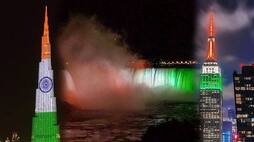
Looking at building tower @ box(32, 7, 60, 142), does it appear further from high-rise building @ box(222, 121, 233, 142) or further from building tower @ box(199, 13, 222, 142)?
high-rise building @ box(222, 121, 233, 142)

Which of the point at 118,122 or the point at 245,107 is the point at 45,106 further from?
the point at 245,107

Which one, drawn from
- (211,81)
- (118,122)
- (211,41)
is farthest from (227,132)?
(118,122)

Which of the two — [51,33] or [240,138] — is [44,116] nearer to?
[51,33]

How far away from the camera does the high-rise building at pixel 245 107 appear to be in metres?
11.6

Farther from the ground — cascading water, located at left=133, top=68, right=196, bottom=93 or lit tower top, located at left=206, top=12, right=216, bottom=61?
lit tower top, located at left=206, top=12, right=216, bottom=61

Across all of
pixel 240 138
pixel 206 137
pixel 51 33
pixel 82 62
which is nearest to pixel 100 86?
pixel 82 62

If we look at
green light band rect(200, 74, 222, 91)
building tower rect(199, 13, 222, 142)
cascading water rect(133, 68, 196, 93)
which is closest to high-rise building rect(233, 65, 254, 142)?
building tower rect(199, 13, 222, 142)

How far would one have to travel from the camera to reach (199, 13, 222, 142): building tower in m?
8.93

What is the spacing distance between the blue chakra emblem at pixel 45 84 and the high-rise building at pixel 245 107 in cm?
401

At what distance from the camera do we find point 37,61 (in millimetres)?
8836

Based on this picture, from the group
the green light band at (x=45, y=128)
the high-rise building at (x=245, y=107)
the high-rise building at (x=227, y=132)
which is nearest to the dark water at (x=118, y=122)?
the green light band at (x=45, y=128)

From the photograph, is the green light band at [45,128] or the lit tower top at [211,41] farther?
the lit tower top at [211,41]

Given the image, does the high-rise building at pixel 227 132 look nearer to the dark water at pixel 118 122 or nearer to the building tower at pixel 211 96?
the building tower at pixel 211 96

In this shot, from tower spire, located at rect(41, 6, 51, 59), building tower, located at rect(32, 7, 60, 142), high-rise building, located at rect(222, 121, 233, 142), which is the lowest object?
high-rise building, located at rect(222, 121, 233, 142)
